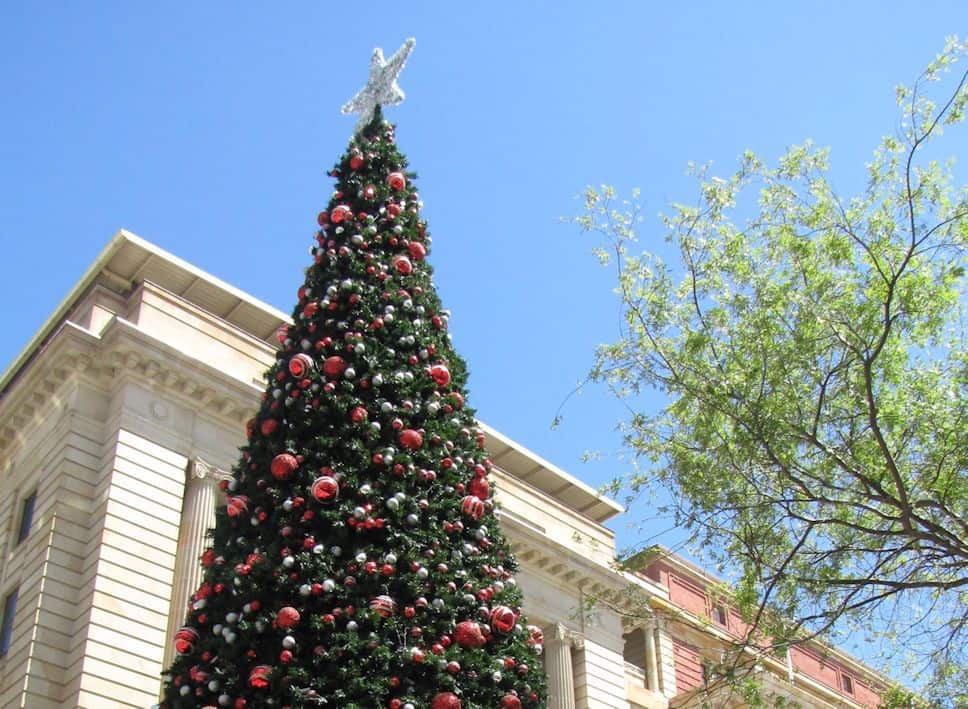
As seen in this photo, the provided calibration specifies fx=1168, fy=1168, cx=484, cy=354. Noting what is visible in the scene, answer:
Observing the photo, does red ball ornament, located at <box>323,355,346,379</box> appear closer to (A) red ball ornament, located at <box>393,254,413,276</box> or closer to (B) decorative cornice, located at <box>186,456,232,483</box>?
(A) red ball ornament, located at <box>393,254,413,276</box>

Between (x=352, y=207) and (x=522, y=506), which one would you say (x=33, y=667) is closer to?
(x=352, y=207)

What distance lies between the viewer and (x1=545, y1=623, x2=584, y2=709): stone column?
31.4 meters

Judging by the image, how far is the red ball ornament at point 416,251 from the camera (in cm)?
1530

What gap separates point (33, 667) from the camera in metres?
21.6

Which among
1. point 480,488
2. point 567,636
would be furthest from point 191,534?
point 480,488

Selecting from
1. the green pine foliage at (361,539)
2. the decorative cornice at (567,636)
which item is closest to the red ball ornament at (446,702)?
the green pine foliage at (361,539)

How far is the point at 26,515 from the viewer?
25438 mm

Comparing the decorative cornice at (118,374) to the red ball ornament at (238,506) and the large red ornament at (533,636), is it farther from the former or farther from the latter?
the large red ornament at (533,636)

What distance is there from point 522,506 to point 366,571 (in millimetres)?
22860

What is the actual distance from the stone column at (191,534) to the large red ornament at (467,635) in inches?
464

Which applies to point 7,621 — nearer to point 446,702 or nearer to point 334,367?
point 334,367

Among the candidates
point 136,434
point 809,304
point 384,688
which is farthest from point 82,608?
point 809,304

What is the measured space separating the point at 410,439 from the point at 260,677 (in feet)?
10.2

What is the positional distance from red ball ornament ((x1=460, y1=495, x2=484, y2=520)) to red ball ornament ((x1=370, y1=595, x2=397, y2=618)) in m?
1.58
